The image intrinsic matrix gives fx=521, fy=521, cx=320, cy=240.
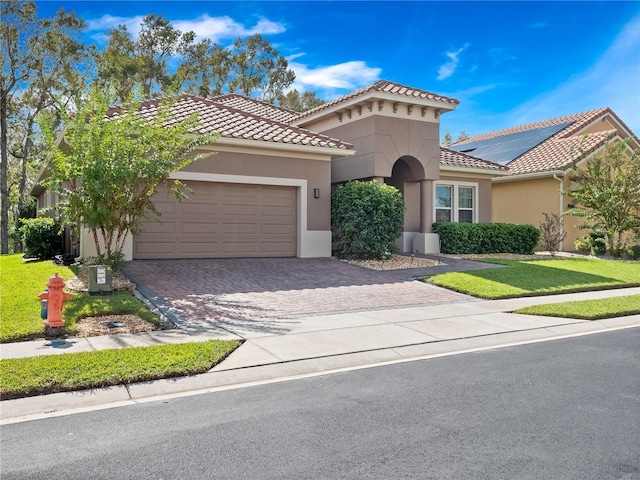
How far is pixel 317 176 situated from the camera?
56.7 ft

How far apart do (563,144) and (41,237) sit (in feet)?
76.0

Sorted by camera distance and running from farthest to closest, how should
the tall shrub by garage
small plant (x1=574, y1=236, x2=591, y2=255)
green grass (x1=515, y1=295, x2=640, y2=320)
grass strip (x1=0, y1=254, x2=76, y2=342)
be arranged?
small plant (x1=574, y1=236, x2=591, y2=255), the tall shrub by garage, green grass (x1=515, y1=295, x2=640, y2=320), grass strip (x1=0, y1=254, x2=76, y2=342)

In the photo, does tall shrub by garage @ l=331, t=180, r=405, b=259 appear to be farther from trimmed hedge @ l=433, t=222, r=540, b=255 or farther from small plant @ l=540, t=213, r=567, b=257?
small plant @ l=540, t=213, r=567, b=257

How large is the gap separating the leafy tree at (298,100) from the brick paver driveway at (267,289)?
1100 inches

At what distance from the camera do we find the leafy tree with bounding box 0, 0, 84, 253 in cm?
2714

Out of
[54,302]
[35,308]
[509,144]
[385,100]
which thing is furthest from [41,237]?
[509,144]

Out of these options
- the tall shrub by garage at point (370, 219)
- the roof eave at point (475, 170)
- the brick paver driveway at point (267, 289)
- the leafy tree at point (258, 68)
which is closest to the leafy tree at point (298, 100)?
the leafy tree at point (258, 68)

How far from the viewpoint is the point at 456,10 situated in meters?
18.0

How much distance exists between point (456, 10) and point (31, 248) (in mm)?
16270

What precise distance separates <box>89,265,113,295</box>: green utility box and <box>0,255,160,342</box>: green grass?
178mm

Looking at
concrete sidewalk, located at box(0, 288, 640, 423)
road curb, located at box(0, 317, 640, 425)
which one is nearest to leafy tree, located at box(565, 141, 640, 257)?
concrete sidewalk, located at box(0, 288, 640, 423)

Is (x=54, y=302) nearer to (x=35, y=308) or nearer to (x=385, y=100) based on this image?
(x=35, y=308)

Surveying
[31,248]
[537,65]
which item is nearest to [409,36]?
[537,65]

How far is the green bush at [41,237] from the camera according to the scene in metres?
16.5
